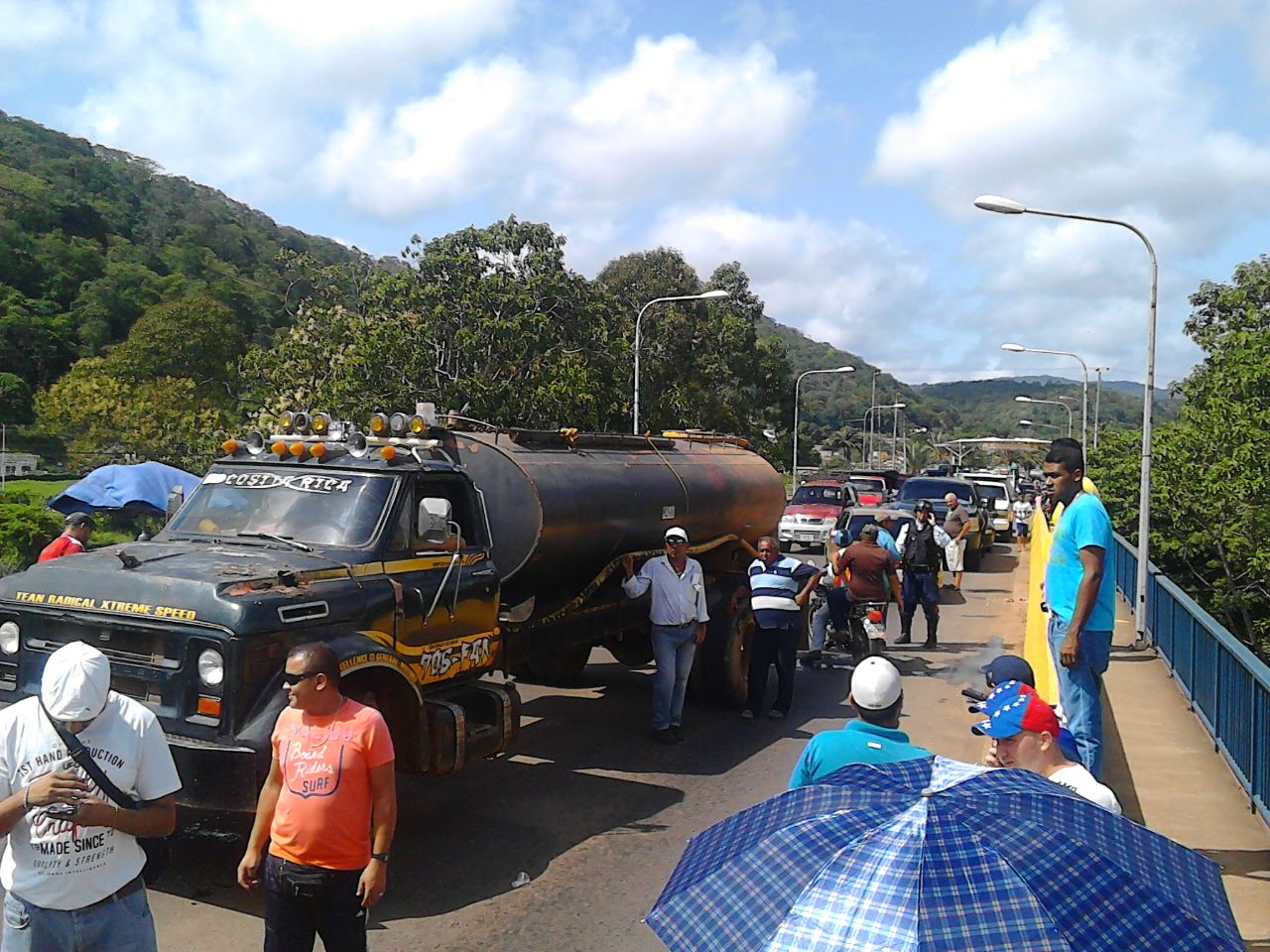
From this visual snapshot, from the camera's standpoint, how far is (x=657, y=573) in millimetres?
9477

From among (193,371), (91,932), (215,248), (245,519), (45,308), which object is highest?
(215,248)

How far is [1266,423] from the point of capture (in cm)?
2197

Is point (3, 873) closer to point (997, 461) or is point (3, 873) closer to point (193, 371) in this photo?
point (193, 371)

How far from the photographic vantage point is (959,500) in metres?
27.2

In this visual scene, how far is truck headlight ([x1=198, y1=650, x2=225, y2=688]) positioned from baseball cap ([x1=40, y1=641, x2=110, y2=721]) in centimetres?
200

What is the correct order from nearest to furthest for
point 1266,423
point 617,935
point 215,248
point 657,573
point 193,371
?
point 617,935
point 657,573
point 1266,423
point 193,371
point 215,248

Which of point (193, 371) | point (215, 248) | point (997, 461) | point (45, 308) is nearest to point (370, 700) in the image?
point (193, 371)

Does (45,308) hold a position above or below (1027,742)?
above

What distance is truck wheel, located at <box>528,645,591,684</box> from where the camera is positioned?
10.8 meters

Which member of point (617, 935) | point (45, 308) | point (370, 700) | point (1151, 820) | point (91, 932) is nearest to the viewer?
point (91, 932)

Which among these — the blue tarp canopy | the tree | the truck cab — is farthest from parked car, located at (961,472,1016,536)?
the tree

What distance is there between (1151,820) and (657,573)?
405 cm

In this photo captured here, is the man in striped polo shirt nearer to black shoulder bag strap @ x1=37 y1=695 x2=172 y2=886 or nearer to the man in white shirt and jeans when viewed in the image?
the man in white shirt and jeans

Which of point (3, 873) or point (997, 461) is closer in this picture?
point (3, 873)
